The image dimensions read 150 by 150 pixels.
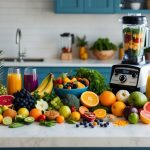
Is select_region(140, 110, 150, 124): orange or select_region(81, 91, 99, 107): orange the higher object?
select_region(81, 91, 99, 107): orange

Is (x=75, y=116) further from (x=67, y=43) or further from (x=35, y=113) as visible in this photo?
(x=67, y=43)

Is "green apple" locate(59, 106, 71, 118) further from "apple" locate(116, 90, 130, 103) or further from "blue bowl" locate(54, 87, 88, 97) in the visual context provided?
"apple" locate(116, 90, 130, 103)

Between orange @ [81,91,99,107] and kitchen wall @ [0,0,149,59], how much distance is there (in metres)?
3.03

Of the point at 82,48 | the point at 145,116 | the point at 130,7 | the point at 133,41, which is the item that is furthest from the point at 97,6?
the point at 145,116

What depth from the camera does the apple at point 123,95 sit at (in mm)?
2328

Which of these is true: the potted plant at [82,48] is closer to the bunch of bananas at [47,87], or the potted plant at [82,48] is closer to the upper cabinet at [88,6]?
the upper cabinet at [88,6]

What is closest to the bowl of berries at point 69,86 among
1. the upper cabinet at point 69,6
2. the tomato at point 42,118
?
the tomato at point 42,118

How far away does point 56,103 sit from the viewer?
7.38 feet

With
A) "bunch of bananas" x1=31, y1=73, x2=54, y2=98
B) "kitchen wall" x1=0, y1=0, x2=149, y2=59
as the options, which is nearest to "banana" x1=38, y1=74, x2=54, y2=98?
"bunch of bananas" x1=31, y1=73, x2=54, y2=98

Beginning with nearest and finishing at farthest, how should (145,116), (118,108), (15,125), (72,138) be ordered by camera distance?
(72,138) < (15,125) < (145,116) < (118,108)

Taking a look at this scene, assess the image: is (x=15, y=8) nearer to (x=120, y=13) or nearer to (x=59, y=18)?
(x=59, y=18)

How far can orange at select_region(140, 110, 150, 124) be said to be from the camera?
2094 mm

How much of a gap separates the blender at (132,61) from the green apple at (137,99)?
198 mm

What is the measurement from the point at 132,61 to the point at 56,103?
2.27 ft
